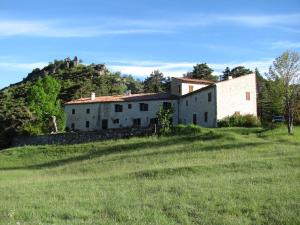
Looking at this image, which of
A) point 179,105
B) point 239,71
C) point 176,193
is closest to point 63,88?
point 239,71

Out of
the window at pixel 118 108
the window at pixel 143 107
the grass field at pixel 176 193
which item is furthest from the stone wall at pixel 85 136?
the grass field at pixel 176 193

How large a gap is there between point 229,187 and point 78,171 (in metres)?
18.0

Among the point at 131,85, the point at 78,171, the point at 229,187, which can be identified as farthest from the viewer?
the point at 131,85

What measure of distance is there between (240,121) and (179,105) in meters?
12.2

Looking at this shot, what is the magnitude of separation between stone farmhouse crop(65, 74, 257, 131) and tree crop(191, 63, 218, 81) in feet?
83.6

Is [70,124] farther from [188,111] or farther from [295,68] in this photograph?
[295,68]

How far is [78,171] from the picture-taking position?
34281 millimetres

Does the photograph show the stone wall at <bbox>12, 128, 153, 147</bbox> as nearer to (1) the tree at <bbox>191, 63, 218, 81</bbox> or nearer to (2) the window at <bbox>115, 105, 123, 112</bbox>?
(2) the window at <bbox>115, 105, 123, 112</bbox>

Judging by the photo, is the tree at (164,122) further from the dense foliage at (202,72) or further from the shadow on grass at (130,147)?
the dense foliage at (202,72)

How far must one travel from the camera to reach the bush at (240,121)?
51688 mm

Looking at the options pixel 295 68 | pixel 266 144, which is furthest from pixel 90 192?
pixel 295 68

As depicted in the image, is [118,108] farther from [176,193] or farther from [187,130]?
[176,193]

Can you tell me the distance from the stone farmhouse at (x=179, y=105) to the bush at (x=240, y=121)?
103cm

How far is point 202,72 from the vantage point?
94.8 metres
